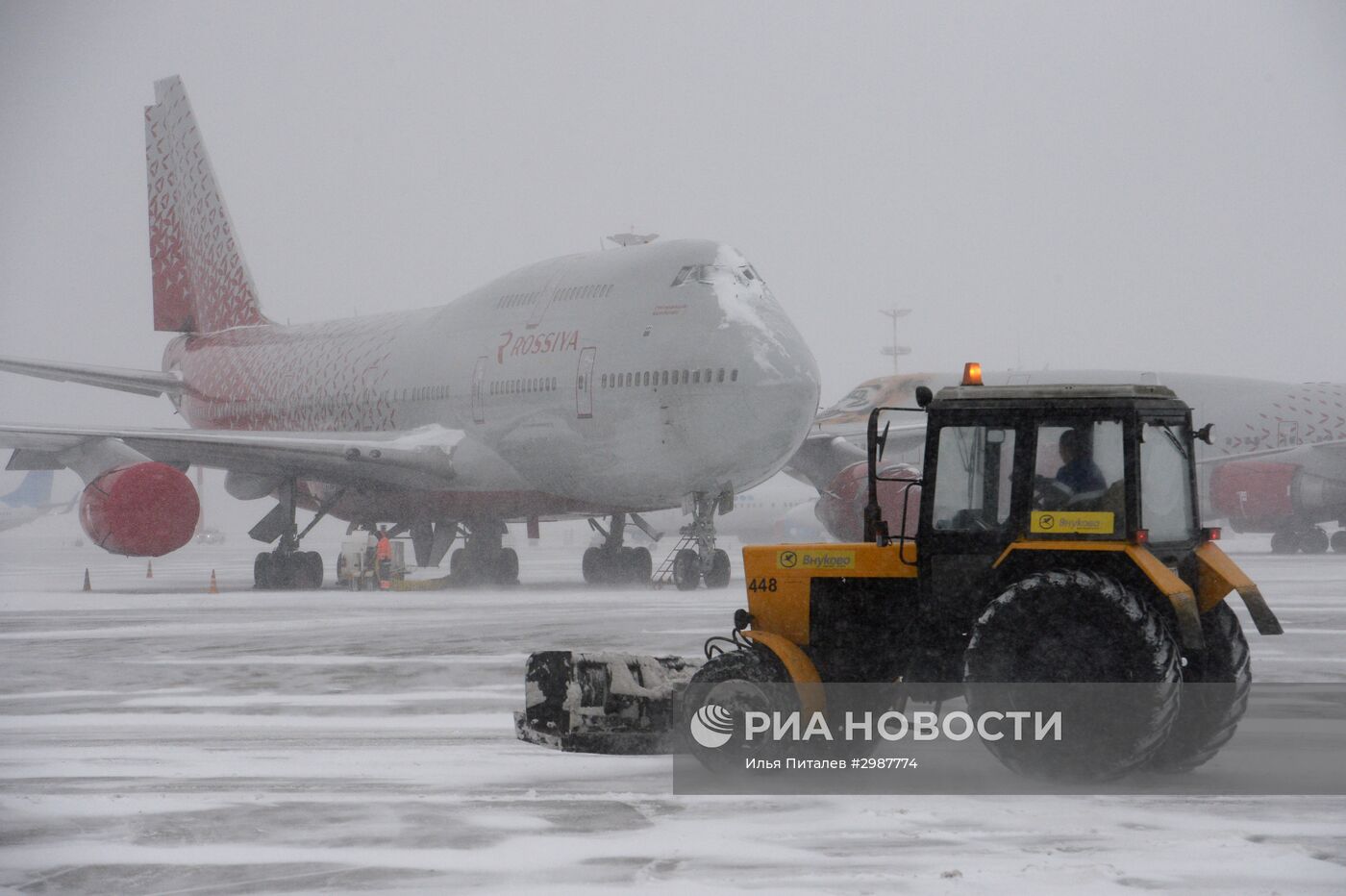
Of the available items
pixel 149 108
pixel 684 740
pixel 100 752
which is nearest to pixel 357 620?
pixel 100 752

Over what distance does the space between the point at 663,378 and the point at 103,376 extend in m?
14.2

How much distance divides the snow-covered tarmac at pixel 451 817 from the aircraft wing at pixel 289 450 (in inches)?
575

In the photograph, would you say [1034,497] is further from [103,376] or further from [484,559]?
[103,376]

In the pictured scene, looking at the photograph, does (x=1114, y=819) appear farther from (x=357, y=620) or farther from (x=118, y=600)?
(x=118, y=600)

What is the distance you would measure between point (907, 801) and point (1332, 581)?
2502 centimetres

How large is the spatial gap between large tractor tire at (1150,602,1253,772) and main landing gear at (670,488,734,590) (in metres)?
17.4

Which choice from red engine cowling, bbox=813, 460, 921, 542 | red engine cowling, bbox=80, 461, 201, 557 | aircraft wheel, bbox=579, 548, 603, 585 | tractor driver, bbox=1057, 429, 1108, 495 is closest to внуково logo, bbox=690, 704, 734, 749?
tractor driver, bbox=1057, 429, 1108, 495

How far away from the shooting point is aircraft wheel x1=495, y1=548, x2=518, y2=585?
31.8m

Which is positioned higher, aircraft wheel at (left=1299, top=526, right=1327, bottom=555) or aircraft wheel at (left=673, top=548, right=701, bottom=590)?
aircraft wheel at (left=1299, top=526, right=1327, bottom=555)

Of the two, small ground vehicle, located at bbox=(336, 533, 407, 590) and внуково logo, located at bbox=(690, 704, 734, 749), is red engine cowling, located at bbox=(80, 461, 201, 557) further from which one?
внуково logo, located at bbox=(690, 704, 734, 749)

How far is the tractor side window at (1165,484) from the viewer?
8.20 meters

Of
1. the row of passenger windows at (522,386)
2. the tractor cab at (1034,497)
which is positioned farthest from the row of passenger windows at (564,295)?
the tractor cab at (1034,497)

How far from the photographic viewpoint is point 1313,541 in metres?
49.9

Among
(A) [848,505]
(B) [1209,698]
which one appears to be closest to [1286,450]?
(A) [848,505]
